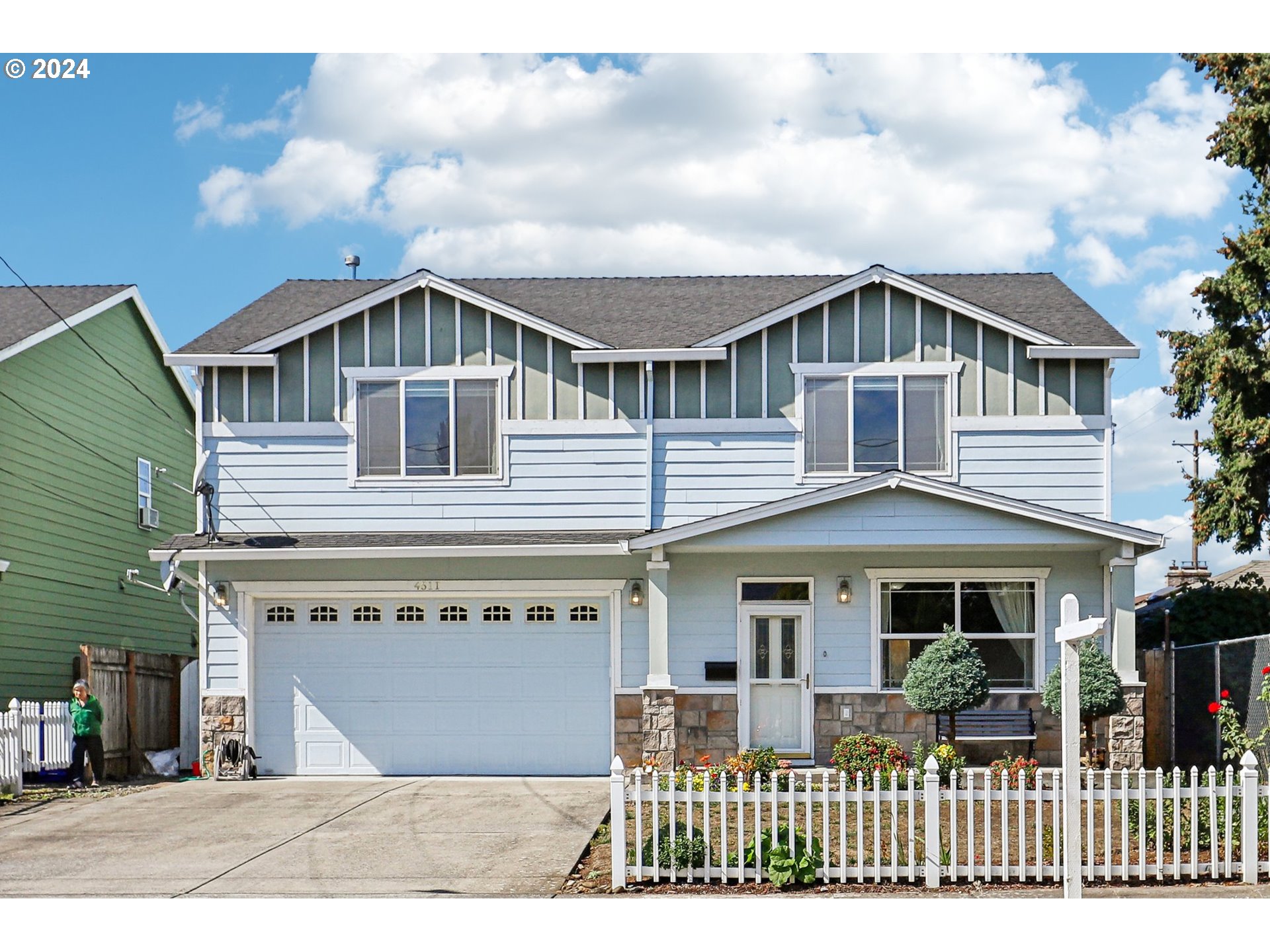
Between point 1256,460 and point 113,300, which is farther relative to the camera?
point 113,300

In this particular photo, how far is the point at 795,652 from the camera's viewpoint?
1742 centimetres

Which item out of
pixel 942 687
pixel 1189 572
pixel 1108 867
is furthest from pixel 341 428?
pixel 1189 572

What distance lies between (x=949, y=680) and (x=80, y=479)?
13.7 m

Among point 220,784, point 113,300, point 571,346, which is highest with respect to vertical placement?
point 113,300

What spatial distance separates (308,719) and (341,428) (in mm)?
3652

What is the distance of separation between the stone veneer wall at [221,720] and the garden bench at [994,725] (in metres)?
8.41

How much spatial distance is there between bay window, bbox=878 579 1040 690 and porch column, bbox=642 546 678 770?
8.78ft

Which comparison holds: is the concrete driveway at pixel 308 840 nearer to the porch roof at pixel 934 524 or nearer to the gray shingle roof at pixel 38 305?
the porch roof at pixel 934 524

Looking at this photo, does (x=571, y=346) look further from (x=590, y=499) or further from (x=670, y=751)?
(x=670, y=751)

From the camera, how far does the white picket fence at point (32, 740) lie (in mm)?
15750

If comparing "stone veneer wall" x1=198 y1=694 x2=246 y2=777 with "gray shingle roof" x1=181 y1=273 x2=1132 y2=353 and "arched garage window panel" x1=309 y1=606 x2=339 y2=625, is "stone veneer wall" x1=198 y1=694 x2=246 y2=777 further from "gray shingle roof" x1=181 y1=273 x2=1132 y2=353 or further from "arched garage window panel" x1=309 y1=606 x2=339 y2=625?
"gray shingle roof" x1=181 y1=273 x2=1132 y2=353

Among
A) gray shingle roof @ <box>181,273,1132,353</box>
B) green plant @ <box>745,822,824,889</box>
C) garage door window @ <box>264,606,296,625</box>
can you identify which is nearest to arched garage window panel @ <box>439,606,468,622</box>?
garage door window @ <box>264,606,296,625</box>

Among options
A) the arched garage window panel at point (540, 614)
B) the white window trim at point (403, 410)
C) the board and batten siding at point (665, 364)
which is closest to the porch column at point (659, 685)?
the arched garage window panel at point (540, 614)

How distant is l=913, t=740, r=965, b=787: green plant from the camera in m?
14.4
